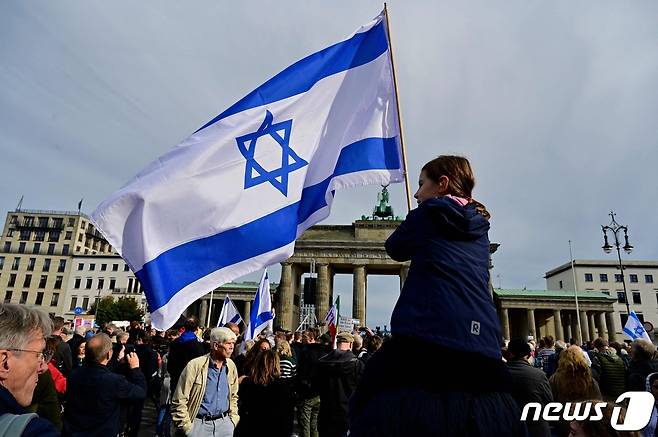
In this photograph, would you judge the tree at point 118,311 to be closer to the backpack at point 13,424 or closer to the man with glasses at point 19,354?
the man with glasses at point 19,354

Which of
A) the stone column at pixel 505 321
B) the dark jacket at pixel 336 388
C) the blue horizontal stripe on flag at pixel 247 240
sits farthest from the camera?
the stone column at pixel 505 321

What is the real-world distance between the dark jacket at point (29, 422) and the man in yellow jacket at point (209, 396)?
3283 mm

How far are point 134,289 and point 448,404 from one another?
92564 millimetres

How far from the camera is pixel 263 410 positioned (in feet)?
17.6

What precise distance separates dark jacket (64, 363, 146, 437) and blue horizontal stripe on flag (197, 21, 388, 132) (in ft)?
10.8

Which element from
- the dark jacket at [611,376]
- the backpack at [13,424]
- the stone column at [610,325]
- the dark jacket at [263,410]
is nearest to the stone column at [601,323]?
the stone column at [610,325]

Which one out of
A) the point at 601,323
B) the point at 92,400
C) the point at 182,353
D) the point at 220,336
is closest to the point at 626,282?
the point at 601,323

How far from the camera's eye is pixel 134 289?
3324 inches

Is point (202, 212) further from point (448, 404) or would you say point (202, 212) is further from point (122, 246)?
point (448, 404)

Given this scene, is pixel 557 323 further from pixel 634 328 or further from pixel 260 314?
pixel 260 314

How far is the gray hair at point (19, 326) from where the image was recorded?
2369 mm

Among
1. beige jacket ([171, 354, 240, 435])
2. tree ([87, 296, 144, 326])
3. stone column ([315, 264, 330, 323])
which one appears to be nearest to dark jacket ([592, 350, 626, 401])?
beige jacket ([171, 354, 240, 435])

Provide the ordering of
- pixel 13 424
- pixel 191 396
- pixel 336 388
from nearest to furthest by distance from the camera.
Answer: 1. pixel 13 424
2. pixel 191 396
3. pixel 336 388

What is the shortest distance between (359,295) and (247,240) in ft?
164
